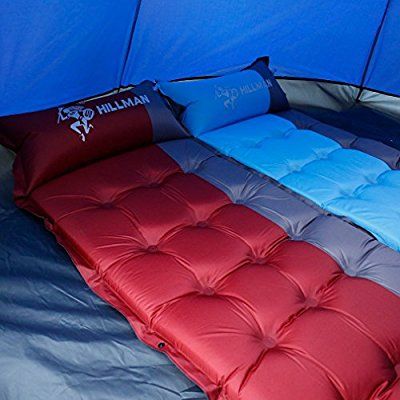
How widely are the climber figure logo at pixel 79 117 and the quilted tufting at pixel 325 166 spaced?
45 cm

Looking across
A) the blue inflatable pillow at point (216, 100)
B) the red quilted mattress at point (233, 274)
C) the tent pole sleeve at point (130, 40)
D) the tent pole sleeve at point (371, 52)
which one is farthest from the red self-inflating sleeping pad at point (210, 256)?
the tent pole sleeve at point (371, 52)

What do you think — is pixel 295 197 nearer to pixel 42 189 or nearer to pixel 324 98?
pixel 42 189

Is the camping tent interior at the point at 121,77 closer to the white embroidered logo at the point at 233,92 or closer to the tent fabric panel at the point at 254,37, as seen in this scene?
the tent fabric panel at the point at 254,37

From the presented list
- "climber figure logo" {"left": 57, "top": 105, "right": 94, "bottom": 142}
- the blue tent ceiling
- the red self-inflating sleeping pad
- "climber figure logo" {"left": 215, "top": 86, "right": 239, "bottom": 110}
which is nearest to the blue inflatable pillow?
"climber figure logo" {"left": 215, "top": 86, "right": 239, "bottom": 110}

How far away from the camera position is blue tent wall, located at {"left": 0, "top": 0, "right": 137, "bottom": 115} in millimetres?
1584

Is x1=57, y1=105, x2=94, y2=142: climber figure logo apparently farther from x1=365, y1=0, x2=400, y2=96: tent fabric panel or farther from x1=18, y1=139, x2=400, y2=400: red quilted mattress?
x1=365, y1=0, x2=400, y2=96: tent fabric panel

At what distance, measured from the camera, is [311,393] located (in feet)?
3.01

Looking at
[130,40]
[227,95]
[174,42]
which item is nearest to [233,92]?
[227,95]

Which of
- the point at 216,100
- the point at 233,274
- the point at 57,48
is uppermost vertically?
the point at 57,48

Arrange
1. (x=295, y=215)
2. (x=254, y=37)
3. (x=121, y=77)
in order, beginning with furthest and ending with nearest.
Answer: (x=254, y=37)
(x=121, y=77)
(x=295, y=215)

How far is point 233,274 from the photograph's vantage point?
120 cm

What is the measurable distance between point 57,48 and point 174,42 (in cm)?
54

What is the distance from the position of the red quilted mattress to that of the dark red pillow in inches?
1.6

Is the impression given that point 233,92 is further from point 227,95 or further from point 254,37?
point 254,37
